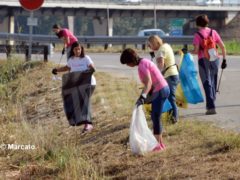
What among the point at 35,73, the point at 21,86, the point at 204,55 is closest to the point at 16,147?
the point at 204,55

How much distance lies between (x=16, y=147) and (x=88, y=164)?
97.1 inches

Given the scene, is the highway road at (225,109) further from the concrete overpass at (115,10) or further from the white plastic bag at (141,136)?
the concrete overpass at (115,10)

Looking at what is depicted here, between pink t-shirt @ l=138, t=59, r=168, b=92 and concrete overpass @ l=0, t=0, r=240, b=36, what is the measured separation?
72.9 m

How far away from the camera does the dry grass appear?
7.72m

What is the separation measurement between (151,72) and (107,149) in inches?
58.8

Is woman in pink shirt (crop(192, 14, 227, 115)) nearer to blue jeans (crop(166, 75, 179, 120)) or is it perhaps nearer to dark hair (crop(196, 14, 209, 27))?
dark hair (crop(196, 14, 209, 27))

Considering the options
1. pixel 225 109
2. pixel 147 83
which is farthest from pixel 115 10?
pixel 147 83

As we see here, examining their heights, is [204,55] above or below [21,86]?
above

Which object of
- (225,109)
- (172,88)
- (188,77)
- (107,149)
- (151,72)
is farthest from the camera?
(225,109)

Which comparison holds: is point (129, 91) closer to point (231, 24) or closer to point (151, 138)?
point (151, 138)

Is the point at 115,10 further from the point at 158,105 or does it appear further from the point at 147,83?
the point at 147,83

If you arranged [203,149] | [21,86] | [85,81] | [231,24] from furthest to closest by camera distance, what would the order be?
[231,24] → [21,86] → [85,81] → [203,149]

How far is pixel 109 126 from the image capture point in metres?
11.1

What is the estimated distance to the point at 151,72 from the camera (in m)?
8.55
